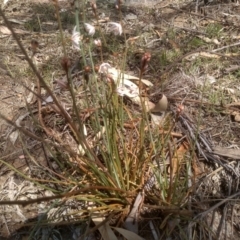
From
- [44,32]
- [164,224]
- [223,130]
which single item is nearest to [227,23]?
[223,130]

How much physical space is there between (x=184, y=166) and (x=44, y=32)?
152 cm

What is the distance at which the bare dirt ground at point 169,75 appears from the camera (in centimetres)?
157

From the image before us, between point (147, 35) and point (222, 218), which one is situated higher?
point (147, 35)

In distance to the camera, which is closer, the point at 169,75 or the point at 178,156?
the point at 178,156

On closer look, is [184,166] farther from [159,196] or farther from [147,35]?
[147,35]

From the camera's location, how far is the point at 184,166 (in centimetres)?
163

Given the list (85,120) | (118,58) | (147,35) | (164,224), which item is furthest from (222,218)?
(147,35)

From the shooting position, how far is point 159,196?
1.47 m

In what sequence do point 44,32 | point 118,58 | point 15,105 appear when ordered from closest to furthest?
point 15,105 → point 118,58 → point 44,32

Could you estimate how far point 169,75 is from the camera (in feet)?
6.89

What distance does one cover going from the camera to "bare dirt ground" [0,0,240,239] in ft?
5.15

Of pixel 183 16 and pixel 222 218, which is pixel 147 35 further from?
pixel 222 218

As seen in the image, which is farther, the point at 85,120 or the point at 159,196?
the point at 85,120

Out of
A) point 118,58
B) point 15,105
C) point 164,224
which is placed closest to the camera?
point 164,224
